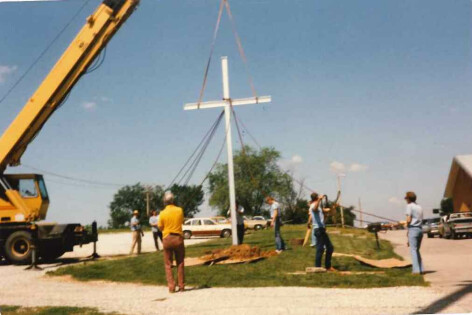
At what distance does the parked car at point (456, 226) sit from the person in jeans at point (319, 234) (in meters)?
14.8

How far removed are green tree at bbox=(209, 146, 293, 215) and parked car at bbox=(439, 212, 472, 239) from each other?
153 feet

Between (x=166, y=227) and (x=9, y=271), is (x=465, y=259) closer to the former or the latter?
(x=166, y=227)

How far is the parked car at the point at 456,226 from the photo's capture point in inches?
869

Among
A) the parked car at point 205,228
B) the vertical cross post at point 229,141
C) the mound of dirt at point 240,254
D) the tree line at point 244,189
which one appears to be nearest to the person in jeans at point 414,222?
the mound of dirt at point 240,254

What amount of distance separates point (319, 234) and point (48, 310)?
5352 mm

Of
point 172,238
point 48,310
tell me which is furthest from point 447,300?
point 48,310

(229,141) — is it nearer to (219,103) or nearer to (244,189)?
(219,103)

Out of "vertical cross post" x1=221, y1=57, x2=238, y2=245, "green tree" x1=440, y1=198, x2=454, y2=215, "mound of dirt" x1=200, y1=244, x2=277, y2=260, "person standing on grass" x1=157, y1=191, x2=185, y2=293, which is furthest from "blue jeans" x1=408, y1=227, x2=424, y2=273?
"green tree" x1=440, y1=198, x2=454, y2=215

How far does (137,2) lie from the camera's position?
1298cm

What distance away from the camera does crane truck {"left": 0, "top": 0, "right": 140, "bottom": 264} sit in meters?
13.8

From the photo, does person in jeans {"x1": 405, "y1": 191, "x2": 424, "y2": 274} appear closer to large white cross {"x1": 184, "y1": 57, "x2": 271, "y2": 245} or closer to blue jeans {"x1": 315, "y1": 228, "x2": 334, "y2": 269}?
blue jeans {"x1": 315, "y1": 228, "x2": 334, "y2": 269}

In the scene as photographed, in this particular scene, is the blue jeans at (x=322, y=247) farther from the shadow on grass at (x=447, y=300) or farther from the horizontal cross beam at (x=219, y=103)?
the horizontal cross beam at (x=219, y=103)

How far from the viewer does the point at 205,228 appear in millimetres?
30781

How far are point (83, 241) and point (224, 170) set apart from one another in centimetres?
6202
